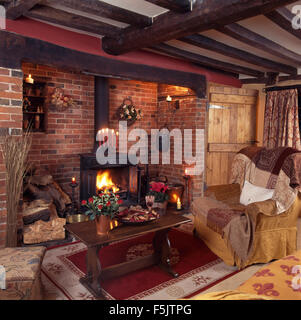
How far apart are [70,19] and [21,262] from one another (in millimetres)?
2117

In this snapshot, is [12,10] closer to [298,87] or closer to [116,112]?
[116,112]

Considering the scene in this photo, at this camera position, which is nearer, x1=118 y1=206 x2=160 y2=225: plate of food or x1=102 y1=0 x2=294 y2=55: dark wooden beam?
x1=102 y1=0 x2=294 y2=55: dark wooden beam

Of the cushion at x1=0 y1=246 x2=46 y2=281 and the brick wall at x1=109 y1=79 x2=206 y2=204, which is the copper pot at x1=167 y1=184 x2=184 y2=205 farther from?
the cushion at x1=0 y1=246 x2=46 y2=281

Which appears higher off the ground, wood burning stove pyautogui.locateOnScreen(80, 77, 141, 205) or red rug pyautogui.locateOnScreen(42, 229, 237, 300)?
wood burning stove pyautogui.locateOnScreen(80, 77, 141, 205)

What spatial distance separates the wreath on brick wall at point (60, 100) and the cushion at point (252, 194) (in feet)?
8.61

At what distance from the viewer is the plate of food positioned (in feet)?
8.30

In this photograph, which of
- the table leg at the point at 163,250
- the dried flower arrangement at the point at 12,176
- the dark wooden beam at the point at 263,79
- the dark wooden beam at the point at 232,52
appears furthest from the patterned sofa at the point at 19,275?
the dark wooden beam at the point at 263,79

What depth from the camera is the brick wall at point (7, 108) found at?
9.14 feet

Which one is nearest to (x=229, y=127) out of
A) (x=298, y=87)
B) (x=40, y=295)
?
(x=298, y=87)

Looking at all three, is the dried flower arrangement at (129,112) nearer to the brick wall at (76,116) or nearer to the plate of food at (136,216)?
the brick wall at (76,116)

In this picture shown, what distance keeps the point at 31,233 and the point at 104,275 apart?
3.75 feet

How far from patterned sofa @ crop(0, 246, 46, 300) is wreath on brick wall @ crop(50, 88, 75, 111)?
2.43 m

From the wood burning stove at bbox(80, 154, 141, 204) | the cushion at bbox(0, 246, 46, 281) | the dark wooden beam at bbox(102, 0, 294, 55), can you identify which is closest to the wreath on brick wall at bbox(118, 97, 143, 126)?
the wood burning stove at bbox(80, 154, 141, 204)

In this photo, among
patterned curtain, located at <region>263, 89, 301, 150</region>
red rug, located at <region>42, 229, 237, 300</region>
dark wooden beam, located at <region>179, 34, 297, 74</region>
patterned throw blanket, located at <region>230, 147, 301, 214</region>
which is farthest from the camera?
→ patterned curtain, located at <region>263, 89, 301, 150</region>
